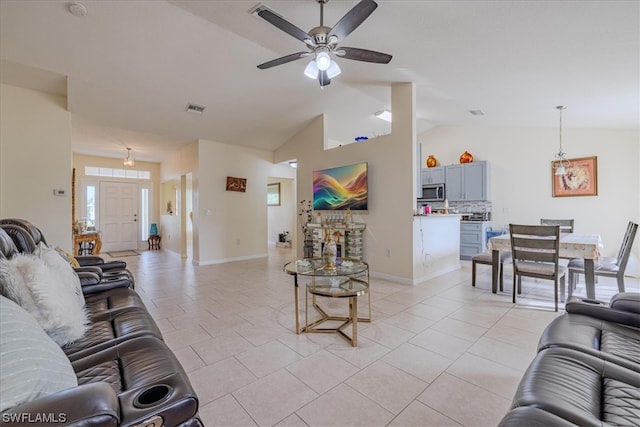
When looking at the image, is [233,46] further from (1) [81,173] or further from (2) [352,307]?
(1) [81,173]

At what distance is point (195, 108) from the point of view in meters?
4.77

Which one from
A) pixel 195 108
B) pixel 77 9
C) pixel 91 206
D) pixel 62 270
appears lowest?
pixel 62 270

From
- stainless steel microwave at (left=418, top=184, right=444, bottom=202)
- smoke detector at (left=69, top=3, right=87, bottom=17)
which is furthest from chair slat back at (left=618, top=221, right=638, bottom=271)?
smoke detector at (left=69, top=3, right=87, bottom=17)

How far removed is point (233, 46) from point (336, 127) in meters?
3.14

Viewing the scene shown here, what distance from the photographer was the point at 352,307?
243 centimetres

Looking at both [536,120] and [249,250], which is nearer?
[536,120]

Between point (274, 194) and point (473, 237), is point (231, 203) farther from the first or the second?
point (473, 237)

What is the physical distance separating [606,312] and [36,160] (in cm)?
658

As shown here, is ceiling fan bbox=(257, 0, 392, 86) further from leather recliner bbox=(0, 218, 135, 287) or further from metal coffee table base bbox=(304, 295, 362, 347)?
leather recliner bbox=(0, 218, 135, 287)

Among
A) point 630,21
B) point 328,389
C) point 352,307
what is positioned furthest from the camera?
point 352,307

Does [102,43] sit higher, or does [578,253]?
[102,43]

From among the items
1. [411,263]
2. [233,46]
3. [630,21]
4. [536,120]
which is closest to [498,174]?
[536,120]

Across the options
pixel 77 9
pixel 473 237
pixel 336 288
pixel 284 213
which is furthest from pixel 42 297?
pixel 284 213

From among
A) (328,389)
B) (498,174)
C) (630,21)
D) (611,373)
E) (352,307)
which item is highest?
(630,21)
